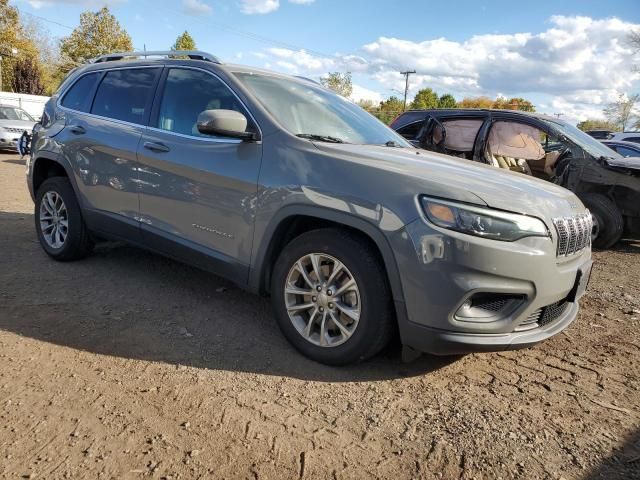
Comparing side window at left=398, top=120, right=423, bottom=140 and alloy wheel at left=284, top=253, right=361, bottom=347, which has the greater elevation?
side window at left=398, top=120, right=423, bottom=140

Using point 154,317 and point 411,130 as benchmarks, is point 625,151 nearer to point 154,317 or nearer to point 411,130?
point 411,130

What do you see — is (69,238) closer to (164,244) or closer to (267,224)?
(164,244)

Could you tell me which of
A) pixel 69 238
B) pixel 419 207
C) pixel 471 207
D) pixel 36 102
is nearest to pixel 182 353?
pixel 419 207

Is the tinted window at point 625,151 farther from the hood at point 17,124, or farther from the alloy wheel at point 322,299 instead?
the hood at point 17,124

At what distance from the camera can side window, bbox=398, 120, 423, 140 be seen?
771cm

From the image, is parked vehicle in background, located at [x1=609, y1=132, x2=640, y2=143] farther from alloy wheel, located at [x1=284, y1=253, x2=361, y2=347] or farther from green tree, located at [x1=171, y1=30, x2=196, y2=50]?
green tree, located at [x1=171, y1=30, x2=196, y2=50]

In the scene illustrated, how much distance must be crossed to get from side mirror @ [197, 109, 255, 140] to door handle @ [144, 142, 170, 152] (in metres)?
0.64

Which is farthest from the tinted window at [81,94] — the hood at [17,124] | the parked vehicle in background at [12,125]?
the hood at [17,124]

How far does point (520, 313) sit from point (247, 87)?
7.54ft

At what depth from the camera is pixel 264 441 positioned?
2289 mm

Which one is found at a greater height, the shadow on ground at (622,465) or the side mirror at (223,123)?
the side mirror at (223,123)

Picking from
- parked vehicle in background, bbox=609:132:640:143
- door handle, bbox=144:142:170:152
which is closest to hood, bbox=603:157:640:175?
door handle, bbox=144:142:170:152

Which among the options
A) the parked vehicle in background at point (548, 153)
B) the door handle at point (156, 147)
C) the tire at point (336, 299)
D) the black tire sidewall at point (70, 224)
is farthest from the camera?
the parked vehicle in background at point (548, 153)

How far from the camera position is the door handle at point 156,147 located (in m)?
3.69
